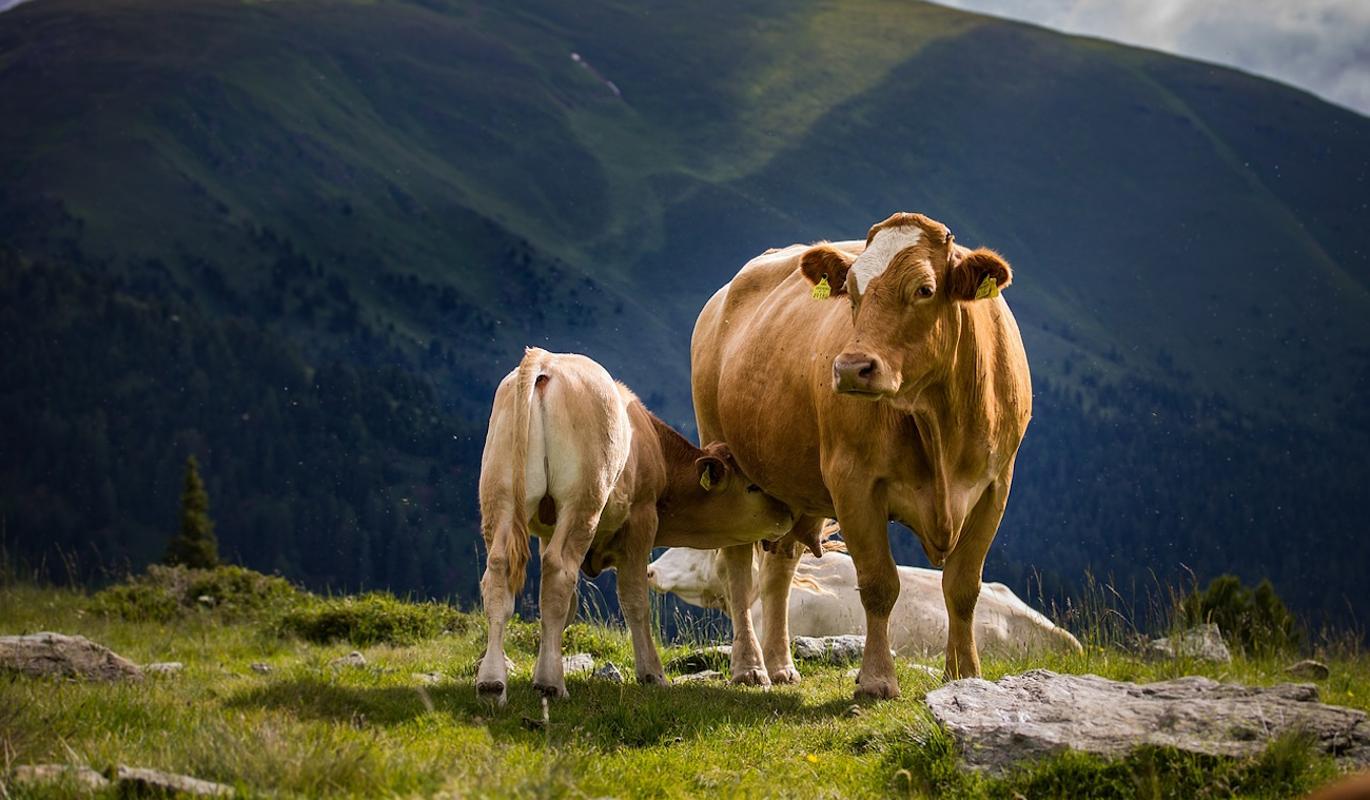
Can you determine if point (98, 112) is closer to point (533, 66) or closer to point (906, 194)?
point (533, 66)

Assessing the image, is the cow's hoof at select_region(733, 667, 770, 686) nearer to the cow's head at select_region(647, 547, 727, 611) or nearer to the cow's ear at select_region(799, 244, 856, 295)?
the cow's ear at select_region(799, 244, 856, 295)

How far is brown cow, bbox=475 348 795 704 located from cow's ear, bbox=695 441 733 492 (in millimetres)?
86

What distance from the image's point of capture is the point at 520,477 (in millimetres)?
9172

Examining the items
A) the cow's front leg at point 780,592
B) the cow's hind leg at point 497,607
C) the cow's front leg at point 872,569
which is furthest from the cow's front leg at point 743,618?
the cow's hind leg at point 497,607

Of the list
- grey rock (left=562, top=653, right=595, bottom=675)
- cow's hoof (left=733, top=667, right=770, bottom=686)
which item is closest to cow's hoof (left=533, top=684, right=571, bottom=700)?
grey rock (left=562, top=653, right=595, bottom=675)

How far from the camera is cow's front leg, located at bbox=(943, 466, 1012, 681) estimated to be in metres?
10.1

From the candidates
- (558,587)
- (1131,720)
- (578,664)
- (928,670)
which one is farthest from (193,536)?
(1131,720)

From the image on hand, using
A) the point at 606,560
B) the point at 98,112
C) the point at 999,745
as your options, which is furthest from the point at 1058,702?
the point at 98,112

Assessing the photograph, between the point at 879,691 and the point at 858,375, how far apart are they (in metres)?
2.38

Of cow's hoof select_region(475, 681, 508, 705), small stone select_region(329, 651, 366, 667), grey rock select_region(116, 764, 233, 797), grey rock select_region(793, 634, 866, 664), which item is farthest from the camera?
grey rock select_region(793, 634, 866, 664)

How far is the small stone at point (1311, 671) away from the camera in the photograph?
10.3 metres

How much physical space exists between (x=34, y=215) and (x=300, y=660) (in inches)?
4201

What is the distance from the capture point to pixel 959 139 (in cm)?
16050

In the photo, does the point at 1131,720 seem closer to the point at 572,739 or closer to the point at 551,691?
the point at 572,739
